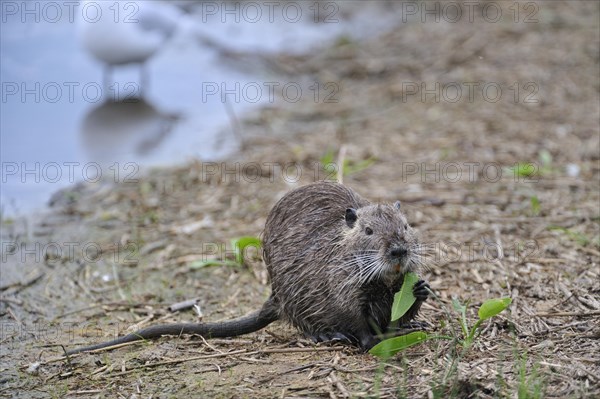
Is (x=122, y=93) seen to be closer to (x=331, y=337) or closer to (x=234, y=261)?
(x=234, y=261)

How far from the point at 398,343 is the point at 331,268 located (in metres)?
0.48

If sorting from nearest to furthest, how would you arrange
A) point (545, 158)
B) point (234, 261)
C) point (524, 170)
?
point (234, 261) → point (524, 170) → point (545, 158)

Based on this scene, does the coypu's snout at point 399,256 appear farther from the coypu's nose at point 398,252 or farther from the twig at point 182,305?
the twig at point 182,305

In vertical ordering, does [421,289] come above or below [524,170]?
below

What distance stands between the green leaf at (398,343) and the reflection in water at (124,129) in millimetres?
3675

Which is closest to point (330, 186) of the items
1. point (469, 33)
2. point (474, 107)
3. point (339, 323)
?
point (339, 323)

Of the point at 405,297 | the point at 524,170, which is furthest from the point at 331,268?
the point at 524,170

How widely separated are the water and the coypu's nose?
2955 millimetres

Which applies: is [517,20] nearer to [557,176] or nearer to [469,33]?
[469,33]

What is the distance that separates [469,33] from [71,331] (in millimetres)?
5954

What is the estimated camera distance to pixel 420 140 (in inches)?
243

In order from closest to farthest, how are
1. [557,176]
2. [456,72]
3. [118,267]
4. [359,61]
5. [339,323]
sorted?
1. [339,323]
2. [118,267]
3. [557,176]
4. [456,72]
5. [359,61]

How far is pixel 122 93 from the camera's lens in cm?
771

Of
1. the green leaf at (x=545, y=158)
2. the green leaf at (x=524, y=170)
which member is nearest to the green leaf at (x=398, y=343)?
the green leaf at (x=524, y=170)
